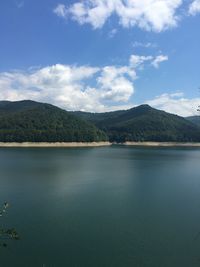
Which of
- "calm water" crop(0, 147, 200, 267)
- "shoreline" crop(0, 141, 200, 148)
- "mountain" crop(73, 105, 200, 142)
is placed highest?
"mountain" crop(73, 105, 200, 142)

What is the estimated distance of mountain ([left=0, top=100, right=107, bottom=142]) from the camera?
11506cm

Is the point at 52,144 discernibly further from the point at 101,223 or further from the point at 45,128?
the point at 101,223

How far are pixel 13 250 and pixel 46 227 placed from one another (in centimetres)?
377

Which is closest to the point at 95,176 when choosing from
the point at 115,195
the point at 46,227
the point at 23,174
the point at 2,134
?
the point at 23,174

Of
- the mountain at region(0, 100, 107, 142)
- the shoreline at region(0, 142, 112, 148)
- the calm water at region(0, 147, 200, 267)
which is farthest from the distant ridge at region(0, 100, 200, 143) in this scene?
the calm water at region(0, 147, 200, 267)

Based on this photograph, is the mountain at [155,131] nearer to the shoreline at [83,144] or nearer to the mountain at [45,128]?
the shoreline at [83,144]

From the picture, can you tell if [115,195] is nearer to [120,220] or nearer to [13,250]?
[120,220]

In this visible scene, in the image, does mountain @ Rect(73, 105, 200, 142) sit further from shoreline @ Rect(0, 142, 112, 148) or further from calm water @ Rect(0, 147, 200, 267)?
calm water @ Rect(0, 147, 200, 267)

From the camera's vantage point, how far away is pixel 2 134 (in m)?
115

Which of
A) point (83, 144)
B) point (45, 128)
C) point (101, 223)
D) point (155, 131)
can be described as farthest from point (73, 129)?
point (101, 223)

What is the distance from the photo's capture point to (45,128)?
424 ft

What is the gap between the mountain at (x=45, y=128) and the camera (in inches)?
4530

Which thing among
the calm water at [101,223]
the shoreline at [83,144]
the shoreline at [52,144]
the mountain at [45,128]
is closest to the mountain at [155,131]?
the shoreline at [83,144]

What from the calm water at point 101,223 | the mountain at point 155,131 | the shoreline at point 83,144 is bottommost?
the calm water at point 101,223
